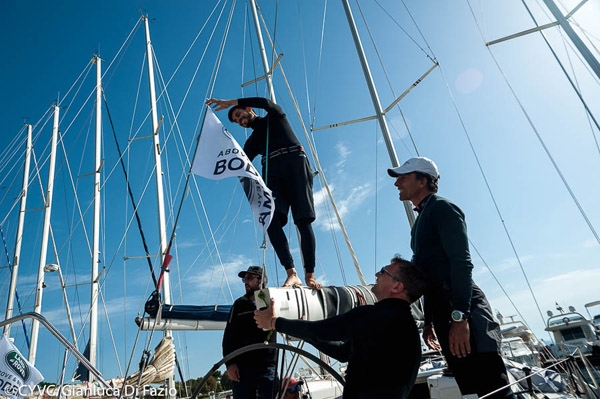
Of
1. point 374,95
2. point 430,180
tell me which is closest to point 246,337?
point 430,180

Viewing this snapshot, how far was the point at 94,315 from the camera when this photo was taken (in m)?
13.1

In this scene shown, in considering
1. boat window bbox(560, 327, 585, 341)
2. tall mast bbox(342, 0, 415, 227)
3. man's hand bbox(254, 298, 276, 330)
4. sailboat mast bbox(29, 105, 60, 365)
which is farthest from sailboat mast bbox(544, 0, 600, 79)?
boat window bbox(560, 327, 585, 341)

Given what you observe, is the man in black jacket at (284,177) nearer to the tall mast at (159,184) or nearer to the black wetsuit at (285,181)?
the black wetsuit at (285,181)

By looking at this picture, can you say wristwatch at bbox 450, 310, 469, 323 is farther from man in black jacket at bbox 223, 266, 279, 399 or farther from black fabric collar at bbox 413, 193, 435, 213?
man in black jacket at bbox 223, 266, 279, 399

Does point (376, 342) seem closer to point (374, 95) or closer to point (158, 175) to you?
point (374, 95)

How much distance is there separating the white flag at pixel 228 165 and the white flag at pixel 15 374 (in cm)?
633

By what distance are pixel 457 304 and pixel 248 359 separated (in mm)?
1939

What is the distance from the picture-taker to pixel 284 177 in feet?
11.4

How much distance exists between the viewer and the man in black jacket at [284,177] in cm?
336

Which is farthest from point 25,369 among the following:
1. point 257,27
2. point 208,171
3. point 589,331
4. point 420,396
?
point 589,331

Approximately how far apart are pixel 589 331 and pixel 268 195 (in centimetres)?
2677

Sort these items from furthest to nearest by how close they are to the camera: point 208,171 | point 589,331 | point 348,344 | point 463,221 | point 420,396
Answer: point 589,331 → point 420,396 → point 208,171 → point 463,221 → point 348,344

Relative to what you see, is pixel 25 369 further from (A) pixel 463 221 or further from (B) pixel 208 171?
(A) pixel 463 221

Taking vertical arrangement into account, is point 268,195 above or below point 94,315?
below
